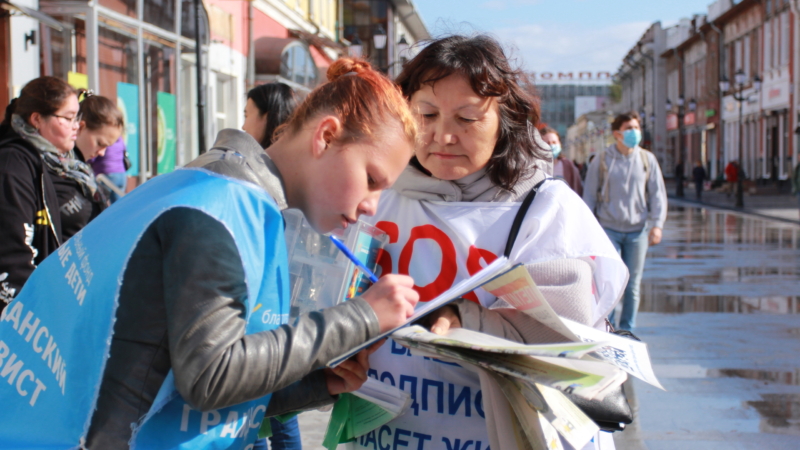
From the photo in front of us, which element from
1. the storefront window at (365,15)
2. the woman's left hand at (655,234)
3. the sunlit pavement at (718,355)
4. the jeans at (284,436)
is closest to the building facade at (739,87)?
the storefront window at (365,15)

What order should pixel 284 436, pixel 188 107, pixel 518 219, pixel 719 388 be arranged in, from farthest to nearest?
pixel 188 107
pixel 719 388
pixel 284 436
pixel 518 219

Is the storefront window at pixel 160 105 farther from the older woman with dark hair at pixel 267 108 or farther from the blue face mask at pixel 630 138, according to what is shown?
the older woman with dark hair at pixel 267 108

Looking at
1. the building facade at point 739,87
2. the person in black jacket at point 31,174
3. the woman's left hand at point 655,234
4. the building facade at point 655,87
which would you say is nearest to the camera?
the person in black jacket at point 31,174

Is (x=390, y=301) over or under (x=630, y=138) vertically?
under

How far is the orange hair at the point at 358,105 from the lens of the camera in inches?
61.4

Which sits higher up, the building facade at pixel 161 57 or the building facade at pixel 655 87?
the building facade at pixel 655 87

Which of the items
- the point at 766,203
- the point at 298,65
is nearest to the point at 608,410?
the point at 298,65

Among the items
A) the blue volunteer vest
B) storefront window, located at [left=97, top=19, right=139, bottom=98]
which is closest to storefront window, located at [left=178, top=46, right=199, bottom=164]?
storefront window, located at [left=97, top=19, right=139, bottom=98]

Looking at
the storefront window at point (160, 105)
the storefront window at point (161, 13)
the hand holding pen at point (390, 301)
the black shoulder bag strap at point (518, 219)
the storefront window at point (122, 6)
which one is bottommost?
the hand holding pen at point (390, 301)

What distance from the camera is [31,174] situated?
3.40m

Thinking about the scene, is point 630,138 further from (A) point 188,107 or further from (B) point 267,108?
(A) point 188,107

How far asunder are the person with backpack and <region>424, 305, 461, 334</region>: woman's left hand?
5.14 meters

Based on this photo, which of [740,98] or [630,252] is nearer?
[630,252]

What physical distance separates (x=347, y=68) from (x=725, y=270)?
10.9 meters
